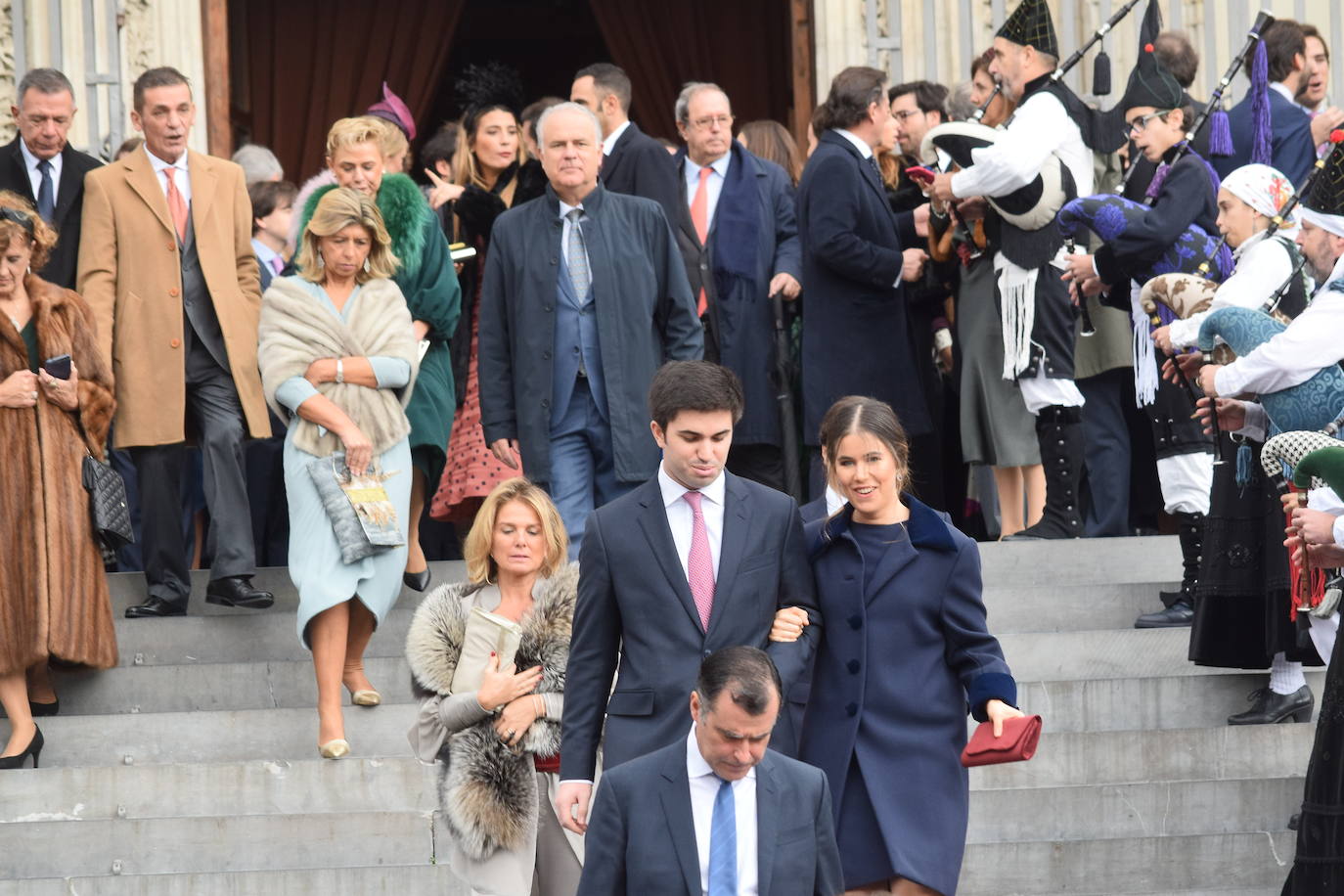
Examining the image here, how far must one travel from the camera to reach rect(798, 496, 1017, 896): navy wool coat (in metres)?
5.24

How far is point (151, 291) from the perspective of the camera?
8.37 m

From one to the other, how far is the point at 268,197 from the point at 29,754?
11.2ft

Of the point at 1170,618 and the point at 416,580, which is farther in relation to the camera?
the point at 416,580

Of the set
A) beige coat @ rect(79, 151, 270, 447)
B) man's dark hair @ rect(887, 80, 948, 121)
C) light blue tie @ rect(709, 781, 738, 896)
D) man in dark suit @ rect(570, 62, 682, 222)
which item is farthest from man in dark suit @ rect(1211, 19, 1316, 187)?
light blue tie @ rect(709, 781, 738, 896)

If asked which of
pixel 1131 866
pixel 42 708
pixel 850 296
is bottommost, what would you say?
pixel 1131 866

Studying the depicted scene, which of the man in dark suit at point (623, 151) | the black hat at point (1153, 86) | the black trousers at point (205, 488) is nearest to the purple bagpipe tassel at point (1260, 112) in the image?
the black hat at point (1153, 86)

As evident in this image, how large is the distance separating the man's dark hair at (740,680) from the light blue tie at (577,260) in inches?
122

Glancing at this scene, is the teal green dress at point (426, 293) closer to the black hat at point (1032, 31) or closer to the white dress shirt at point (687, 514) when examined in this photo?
the black hat at point (1032, 31)

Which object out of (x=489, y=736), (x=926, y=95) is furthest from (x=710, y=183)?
(x=489, y=736)

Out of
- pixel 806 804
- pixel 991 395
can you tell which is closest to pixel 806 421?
pixel 991 395

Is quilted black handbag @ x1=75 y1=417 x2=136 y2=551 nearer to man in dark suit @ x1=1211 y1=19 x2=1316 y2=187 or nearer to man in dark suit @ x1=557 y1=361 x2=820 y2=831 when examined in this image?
man in dark suit @ x1=557 y1=361 x2=820 y2=831

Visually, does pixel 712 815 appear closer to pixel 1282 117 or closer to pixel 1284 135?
pixel 1284 135

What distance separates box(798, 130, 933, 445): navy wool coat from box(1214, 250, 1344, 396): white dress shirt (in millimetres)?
2356

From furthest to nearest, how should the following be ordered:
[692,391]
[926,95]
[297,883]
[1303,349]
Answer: [926,95] → [297,883] → [1303,349] → [692,391]
